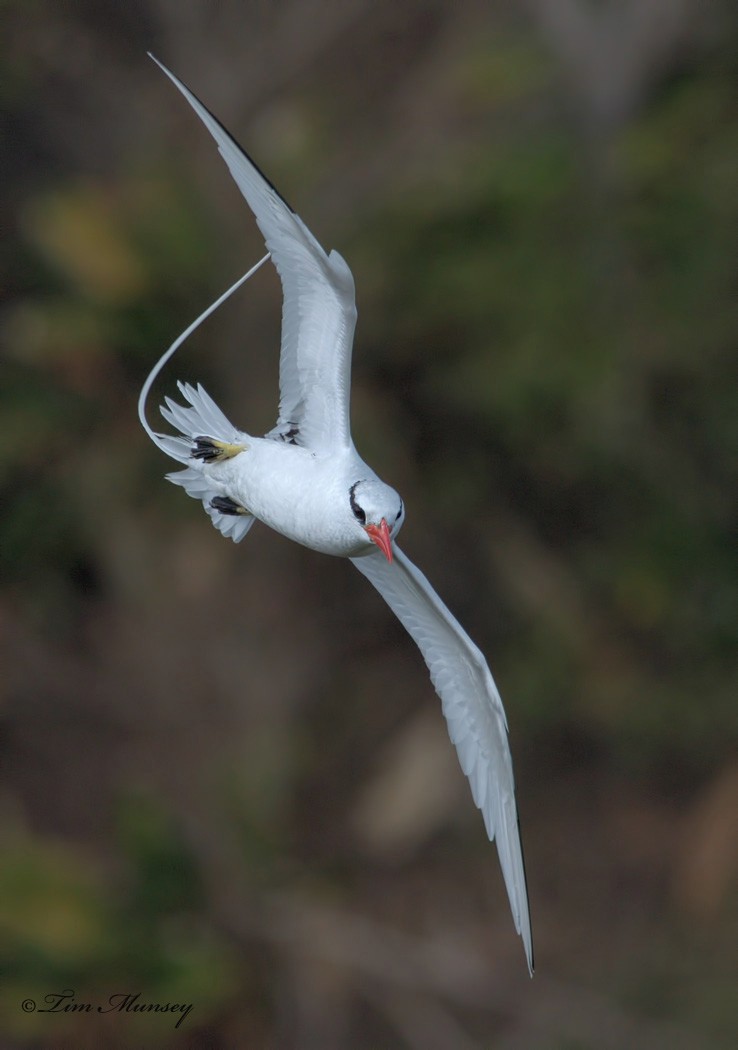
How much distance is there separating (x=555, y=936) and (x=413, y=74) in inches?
245

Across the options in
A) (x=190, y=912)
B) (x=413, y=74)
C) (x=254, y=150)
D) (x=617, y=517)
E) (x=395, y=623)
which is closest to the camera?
(x=190, y=912)

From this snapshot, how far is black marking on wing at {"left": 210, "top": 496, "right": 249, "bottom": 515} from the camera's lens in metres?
3.78

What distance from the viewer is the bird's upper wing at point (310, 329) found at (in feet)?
10.6

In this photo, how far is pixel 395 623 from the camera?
10.3m

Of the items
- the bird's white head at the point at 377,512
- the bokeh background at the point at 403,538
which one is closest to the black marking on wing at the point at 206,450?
the bird's white head at the point at 377,512

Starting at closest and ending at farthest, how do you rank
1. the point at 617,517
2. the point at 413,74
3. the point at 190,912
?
the point at 190,912 → the point at 617,517 → the point at 413,74

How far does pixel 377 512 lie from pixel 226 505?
80 centimetres

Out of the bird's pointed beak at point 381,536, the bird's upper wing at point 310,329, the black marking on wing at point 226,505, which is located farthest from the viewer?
the black marking on wing at point 226,505

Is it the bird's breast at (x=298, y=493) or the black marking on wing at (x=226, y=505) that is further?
the black marking on wing at (x=226, y=505)

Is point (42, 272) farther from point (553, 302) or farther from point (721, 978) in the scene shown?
point (721, 978)

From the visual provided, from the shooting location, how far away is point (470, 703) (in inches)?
151

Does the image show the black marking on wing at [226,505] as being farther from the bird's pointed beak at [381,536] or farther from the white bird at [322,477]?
the bird's pointed beak at [381,536]

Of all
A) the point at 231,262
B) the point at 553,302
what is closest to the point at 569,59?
the point at 553,302

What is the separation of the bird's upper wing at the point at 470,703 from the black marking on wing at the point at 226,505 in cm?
32
